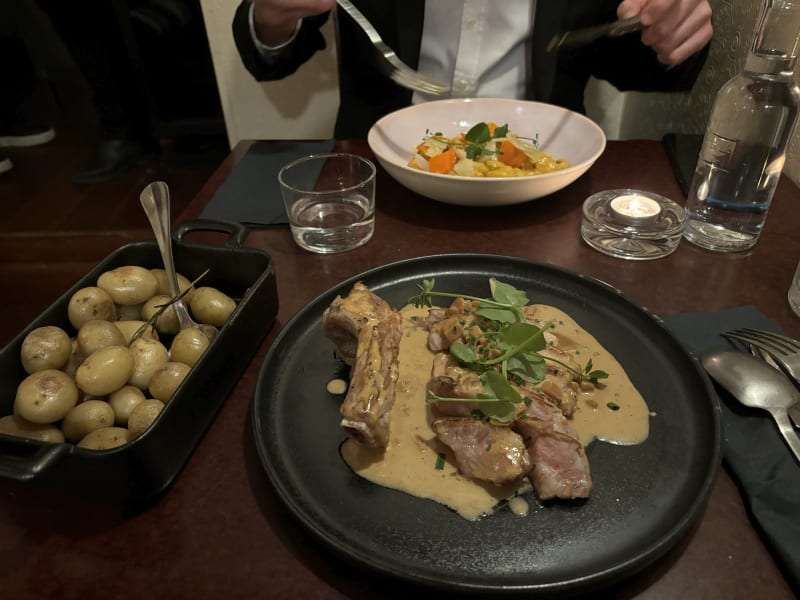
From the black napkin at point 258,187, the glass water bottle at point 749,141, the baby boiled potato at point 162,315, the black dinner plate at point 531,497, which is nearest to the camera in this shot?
the black dinner plate at point 531,497

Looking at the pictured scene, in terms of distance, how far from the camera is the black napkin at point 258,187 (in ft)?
4.59

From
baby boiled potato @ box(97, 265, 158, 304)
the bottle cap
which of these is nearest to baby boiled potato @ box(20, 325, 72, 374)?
baby boiled potato @ box(97, 265, 158, 304)

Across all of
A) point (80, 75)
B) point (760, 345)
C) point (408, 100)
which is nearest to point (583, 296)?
point (760, 345)

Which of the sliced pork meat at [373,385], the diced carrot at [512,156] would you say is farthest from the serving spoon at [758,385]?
the diced carrot at [512,156]

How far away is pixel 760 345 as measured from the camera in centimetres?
93

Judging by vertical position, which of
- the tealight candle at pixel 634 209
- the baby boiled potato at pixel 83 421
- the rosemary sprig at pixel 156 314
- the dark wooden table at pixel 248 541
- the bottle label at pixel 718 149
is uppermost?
the bottle label at pixel 718 149

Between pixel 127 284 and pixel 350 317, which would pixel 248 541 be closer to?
pixel 350 317

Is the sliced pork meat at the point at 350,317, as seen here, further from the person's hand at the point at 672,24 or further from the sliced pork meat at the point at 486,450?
the person's hand at the point at 672,24

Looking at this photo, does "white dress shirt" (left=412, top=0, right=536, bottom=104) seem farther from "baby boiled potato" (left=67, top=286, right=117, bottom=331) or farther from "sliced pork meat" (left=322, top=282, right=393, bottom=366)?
"baby boiled potato" (left=67, top=286, right=117, bottom=331)

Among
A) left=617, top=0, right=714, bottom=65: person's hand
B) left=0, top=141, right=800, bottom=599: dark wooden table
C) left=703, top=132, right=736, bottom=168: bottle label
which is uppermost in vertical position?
left=617, top=0, right=714, bottom=65: person's hand

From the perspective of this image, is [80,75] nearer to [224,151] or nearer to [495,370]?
[224,151]

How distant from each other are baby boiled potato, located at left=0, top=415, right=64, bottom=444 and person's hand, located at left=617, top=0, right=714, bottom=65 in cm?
152

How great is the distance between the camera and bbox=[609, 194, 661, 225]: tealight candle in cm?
127

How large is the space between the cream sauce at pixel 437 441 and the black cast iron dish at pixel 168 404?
22cm
